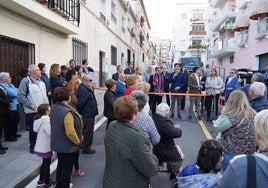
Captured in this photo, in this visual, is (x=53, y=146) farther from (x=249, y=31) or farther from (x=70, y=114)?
(x=249, y=31)

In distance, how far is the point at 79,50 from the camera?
46.0 feet

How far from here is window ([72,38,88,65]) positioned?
1330 cm

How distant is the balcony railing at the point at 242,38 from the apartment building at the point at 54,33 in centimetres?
1123

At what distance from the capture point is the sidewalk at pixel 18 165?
4371 mm

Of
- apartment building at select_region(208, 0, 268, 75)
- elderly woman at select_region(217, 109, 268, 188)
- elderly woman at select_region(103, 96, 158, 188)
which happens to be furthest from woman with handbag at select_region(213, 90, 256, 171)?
apartment building at select_region(208, 0, 268, 75)

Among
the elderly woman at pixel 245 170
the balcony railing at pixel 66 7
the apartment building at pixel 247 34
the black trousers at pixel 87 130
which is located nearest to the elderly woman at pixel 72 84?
the black trousers at pixel 87 130

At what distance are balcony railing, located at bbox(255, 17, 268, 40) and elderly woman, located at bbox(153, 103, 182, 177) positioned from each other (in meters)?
16.0

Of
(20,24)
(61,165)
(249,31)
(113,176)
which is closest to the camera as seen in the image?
(113,176)

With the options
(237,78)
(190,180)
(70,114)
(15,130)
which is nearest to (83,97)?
(70,114)

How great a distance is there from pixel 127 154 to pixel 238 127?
1.49 metres

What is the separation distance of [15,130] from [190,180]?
537 cm

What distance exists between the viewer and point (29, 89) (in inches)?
228

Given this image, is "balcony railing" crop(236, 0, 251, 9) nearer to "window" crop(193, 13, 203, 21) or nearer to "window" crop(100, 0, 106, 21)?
"window" crop(100, 0, 106, 21)

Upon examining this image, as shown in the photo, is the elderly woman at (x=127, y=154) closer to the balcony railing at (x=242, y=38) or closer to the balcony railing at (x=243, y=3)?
the balcony railing at (x=243, y=3)
